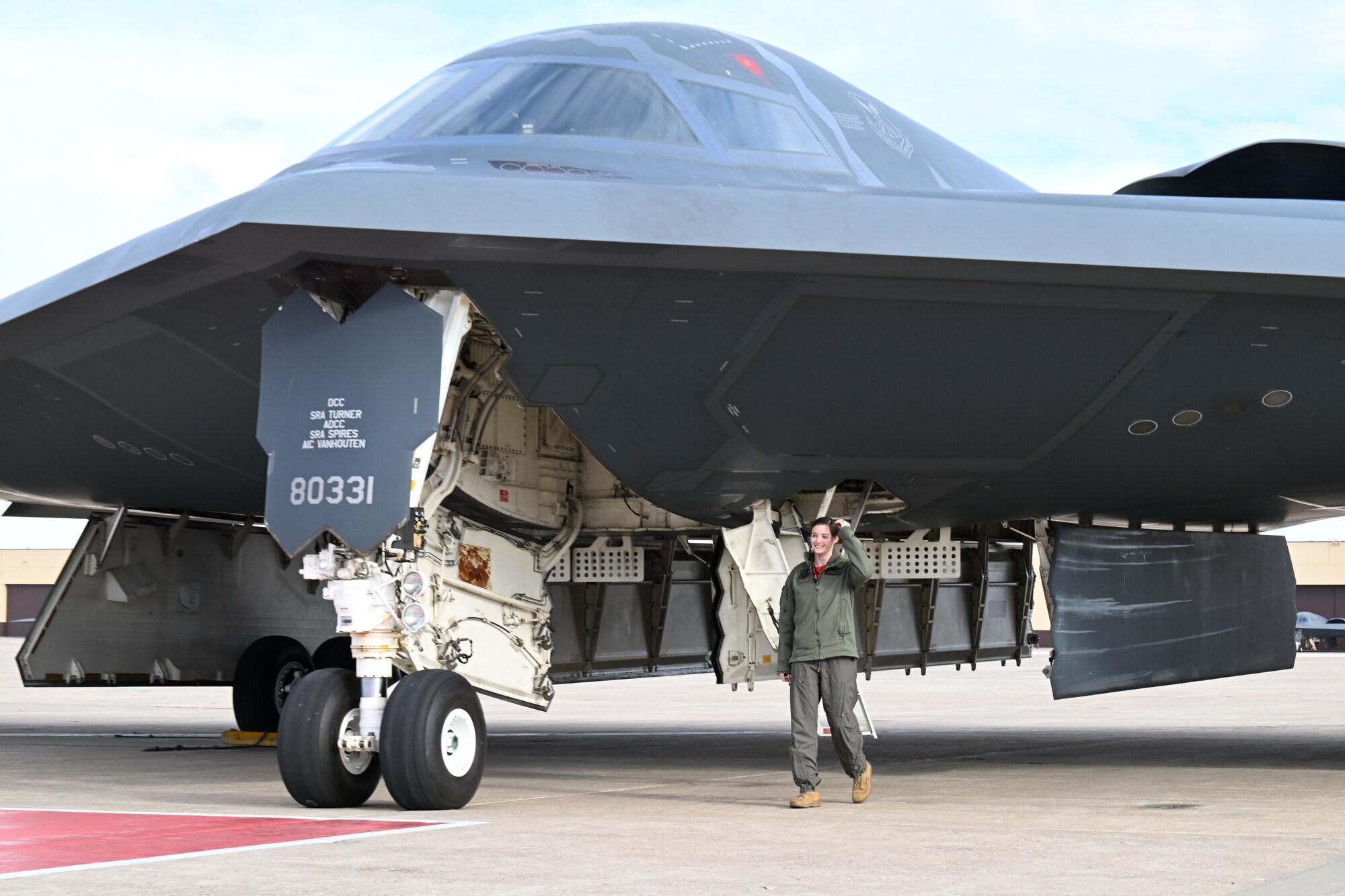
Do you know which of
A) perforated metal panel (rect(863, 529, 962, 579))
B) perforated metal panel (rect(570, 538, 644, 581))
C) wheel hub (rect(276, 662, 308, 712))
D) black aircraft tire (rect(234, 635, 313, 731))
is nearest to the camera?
perforated metal panel (rect(570, 538, 644, 581))

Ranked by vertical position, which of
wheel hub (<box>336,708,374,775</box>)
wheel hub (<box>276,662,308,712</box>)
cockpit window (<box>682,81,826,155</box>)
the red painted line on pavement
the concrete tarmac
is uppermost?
cockpit window (<box>682,81,826,155</box>)

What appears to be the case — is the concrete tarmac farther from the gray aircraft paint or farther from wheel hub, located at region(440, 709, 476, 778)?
the gray aircraft paint

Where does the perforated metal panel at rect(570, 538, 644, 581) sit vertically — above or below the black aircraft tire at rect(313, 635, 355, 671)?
above

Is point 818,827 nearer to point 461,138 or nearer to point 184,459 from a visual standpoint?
point 461,138

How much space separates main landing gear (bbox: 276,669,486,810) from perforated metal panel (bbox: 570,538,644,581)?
4122mm

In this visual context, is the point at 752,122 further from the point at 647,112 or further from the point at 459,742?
the point at 459,742

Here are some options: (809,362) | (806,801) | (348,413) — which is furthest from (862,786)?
(348,413)

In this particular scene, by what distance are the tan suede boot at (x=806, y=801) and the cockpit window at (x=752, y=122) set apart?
381 centimetres

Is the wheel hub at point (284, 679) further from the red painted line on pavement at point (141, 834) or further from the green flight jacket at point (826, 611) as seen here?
the green flight jacket at point (826, 611)

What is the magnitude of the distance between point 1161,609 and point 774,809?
495 centimetres

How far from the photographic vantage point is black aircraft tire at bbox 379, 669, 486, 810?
7.61m

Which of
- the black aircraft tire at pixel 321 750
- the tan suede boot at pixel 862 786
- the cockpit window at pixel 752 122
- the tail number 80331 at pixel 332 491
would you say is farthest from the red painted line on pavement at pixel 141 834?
the cockpit window at pixel 752 122

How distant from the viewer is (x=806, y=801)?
321 inches

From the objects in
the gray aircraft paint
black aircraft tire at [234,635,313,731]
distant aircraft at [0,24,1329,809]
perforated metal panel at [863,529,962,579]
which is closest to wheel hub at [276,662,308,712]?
black aircraft tire at [234,635,313,731]
